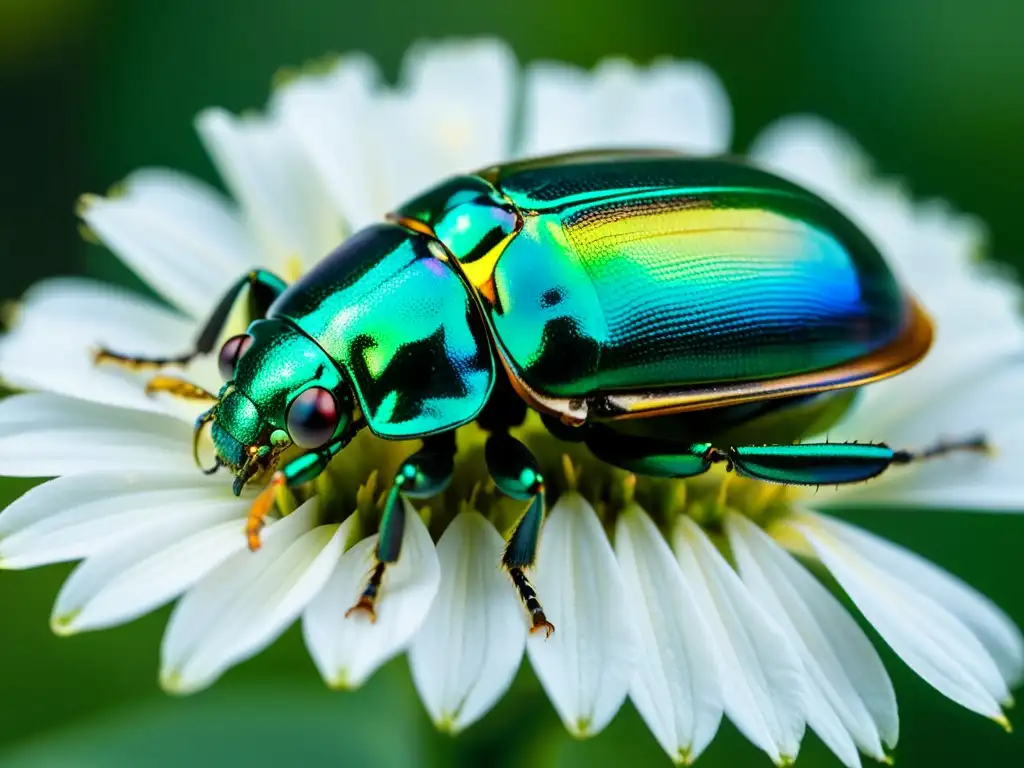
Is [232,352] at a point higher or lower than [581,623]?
higher

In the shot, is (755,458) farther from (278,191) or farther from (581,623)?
(278,191)

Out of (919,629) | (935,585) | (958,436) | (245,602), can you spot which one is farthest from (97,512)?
(958,436)

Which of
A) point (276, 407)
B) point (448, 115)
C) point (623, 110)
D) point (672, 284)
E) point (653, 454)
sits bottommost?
point (276, 407)

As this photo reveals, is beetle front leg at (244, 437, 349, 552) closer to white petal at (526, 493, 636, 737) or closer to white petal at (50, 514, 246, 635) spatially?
white petal at (50, 514, 246, 635)

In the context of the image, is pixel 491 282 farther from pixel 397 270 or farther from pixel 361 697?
pixel 361 697

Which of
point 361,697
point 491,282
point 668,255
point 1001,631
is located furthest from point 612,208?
point 361,697

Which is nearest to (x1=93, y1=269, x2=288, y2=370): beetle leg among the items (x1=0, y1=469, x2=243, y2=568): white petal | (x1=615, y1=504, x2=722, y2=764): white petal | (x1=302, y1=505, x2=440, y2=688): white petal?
(x1=0, y1=469, x2=243, y2=568): white petal

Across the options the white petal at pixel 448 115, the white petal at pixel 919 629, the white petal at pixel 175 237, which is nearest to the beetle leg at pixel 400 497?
the white petal at pixel 919 629
